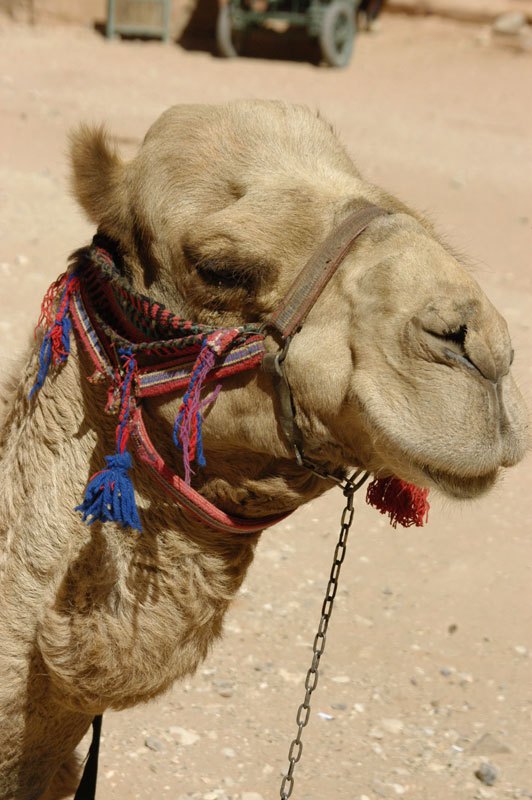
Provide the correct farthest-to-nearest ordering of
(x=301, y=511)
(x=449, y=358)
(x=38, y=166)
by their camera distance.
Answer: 1. (x=38, y=166)
2. (x=301, y=511)
3. (x=449, y=358)

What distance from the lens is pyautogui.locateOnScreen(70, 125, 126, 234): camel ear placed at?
2.44 m

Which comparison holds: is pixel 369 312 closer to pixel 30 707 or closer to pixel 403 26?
pixel 30 707

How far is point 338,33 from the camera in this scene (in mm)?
18234

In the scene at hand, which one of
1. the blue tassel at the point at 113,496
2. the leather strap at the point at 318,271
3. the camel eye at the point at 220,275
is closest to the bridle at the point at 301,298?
the leather strap at the point at 318,271

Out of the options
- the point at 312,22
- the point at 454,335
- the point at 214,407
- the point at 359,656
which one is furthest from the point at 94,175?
the point at 312,22

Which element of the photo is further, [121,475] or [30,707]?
[30,707]

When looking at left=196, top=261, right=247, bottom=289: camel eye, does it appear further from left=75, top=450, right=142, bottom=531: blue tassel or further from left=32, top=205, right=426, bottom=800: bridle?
left=75, top=450, right=142, bottom=531: blue tassel

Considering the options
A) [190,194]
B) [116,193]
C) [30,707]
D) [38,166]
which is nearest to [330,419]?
[190,194]

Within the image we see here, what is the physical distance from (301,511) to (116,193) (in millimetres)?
3575

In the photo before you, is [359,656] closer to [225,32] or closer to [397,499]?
[397,499]

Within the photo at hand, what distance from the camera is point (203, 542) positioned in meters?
2.39

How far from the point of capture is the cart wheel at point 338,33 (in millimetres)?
17562

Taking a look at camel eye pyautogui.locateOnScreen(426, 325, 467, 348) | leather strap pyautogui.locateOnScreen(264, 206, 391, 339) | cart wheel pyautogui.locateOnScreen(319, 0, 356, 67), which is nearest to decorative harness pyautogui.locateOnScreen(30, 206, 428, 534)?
leather strap pyautogui.locateOnScreen(264, 206, 391, 339)

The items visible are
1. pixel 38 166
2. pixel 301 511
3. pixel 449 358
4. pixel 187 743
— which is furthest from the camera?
pixel 38 166
